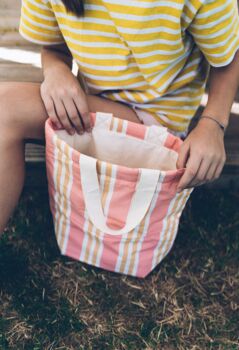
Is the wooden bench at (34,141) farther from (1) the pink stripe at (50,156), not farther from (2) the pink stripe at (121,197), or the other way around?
(2) the pink stripe at (121,197)

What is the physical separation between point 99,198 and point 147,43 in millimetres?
328

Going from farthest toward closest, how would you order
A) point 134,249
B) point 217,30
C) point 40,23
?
1. point 134,249
2. point 40,23
3. point 217,30

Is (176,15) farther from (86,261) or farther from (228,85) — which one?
(86,261)

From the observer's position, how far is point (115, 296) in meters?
1.18

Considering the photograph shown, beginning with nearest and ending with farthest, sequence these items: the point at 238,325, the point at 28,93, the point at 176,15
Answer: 1. the point at 176,15
2. the point at 28,93
3. the point at 238,325

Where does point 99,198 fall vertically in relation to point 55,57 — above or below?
below

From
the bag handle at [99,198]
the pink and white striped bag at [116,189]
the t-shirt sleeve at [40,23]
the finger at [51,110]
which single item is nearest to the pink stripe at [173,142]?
the pink and white striped bag at [116,189]

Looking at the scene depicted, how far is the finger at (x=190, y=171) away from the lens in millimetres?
908

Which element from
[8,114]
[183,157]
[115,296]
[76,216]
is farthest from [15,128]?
[115,296]

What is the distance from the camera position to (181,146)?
959 mm

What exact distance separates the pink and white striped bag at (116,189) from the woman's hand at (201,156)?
3cm

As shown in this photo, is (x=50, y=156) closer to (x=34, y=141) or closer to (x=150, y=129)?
(x=34, y=141)

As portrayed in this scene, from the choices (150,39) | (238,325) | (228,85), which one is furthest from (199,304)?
(150,39)

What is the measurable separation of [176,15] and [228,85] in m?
0.21
